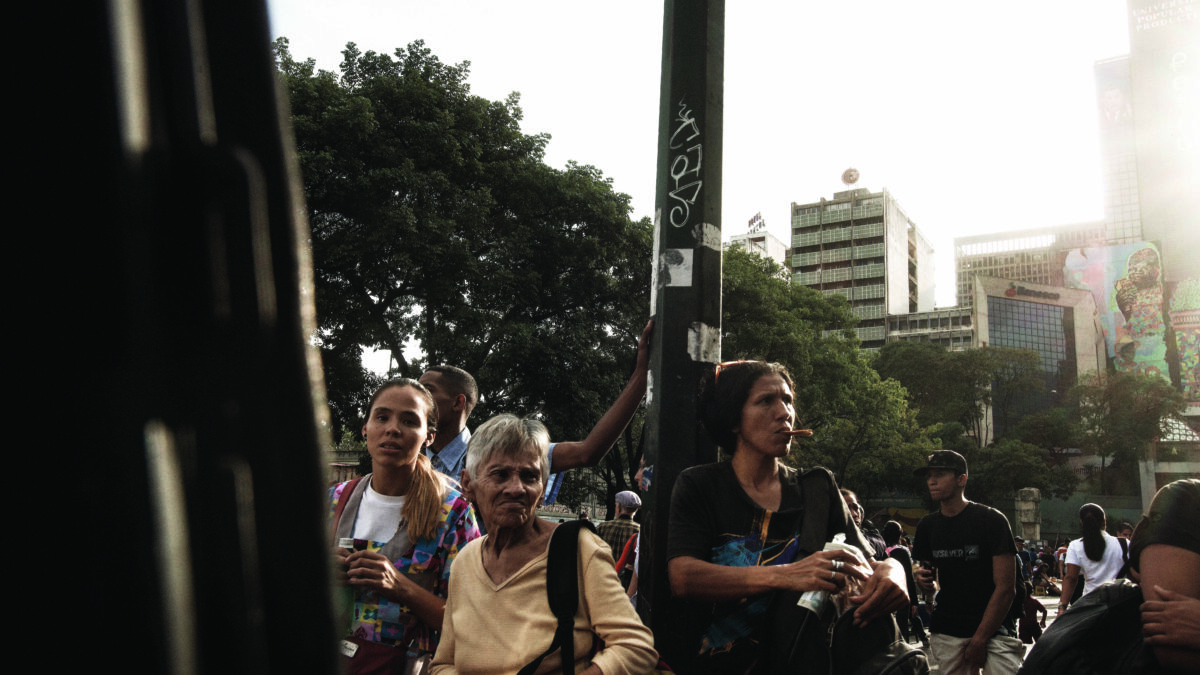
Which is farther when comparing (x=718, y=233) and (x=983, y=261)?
(x=983, y=261)

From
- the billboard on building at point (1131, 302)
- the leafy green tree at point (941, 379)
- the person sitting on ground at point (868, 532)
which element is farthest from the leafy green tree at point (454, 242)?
the billboard on building at point (1131, 302)

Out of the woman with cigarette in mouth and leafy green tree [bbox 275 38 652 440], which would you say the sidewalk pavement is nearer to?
the woman with cigarette in mouth

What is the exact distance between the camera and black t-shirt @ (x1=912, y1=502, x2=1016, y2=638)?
5.68 meters

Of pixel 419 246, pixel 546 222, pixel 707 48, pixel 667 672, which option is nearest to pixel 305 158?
pixel 419 246

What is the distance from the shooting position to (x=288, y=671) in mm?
587

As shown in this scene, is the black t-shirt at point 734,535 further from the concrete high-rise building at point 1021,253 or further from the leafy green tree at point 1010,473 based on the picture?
the concrete high-rise building at point 1021,253

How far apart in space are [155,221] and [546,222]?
19340mm

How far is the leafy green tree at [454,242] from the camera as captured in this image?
55.4 ft

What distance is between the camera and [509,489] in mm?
2721

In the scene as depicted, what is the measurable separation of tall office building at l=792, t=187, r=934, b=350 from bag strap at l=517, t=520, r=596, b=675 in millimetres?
88011

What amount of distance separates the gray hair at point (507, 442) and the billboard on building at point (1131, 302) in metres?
91.1

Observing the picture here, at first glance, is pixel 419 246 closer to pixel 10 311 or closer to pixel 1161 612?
pixel 1161 612

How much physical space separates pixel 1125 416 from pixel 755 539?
6375 cm

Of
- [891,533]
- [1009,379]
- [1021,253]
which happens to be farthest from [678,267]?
[1021,253]
